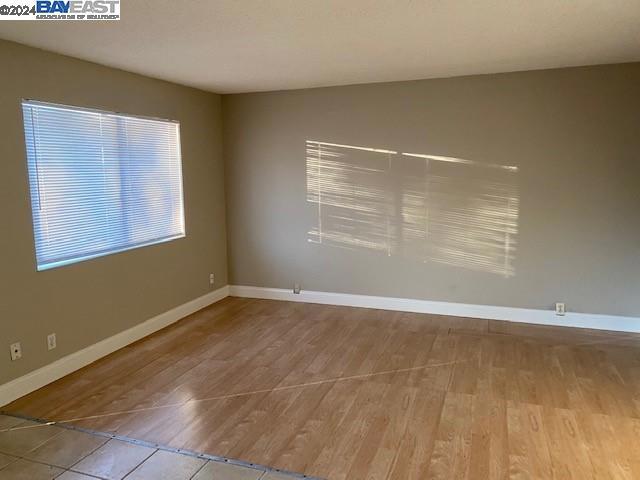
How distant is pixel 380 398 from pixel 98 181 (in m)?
2.83

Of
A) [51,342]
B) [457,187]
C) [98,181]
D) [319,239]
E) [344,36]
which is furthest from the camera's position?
[319,239]

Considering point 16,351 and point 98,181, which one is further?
point 98,181

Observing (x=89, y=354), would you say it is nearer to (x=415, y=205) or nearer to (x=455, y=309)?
(x=415, y=205)

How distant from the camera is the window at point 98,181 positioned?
11.0 feet

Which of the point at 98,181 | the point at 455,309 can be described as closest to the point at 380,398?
the point at 455,309

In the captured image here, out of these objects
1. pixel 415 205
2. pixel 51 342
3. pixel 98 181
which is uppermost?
pixel 98 181

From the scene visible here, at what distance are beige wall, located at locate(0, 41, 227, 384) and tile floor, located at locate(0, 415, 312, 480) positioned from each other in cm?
69

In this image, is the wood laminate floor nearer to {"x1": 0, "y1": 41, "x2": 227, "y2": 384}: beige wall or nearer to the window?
{"x1": 0, "y1": 41, "x2": 227, "y2": 384}: beige wall

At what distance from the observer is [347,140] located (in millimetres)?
Result: 5027

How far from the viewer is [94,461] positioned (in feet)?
8.05

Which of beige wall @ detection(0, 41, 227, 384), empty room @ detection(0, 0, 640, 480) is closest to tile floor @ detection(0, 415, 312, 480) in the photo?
empty room @ detection(0, 0, 640, 480)

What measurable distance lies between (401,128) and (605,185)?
198 centimetres

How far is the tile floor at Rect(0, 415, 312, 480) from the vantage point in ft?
7.64

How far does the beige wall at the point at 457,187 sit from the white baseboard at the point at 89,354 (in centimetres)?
106
